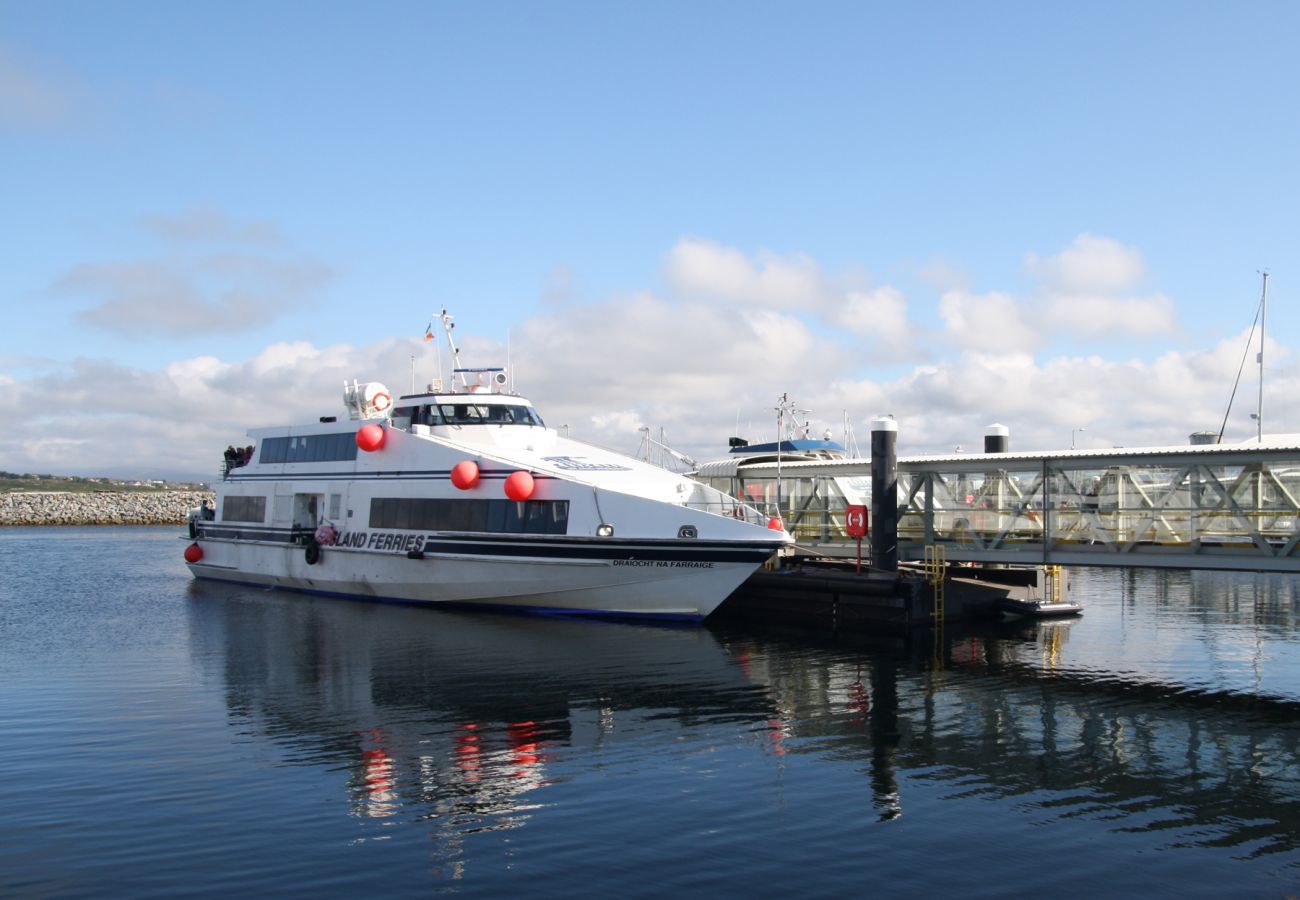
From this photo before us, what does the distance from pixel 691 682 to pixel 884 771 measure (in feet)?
21.5

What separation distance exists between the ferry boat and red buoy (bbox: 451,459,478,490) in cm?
4

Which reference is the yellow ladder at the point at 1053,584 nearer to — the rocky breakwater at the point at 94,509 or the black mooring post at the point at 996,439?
the black mooring post at the point at 996,439

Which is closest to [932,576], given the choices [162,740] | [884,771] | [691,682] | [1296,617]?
[691,682]

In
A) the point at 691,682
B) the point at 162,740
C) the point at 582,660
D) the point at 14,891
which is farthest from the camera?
the point at 582,660

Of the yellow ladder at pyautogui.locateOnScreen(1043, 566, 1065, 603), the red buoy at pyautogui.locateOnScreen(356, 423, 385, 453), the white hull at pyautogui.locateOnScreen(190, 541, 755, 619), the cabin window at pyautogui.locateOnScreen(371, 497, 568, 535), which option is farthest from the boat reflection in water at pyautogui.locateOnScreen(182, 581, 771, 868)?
the yellow ladder at pyautogui.locateOnScreen(1043, 566, 1065, 603)

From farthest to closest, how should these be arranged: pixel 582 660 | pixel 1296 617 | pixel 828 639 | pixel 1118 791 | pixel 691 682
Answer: pixel 1296 617
pixel 828 639
pixel 582 660
pixel 691 682
pixel 1118 791

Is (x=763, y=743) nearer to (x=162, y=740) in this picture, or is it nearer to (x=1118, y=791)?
(x=1118, y=791)

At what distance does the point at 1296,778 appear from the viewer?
1397 centimetres

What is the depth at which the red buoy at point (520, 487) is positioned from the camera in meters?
27.6

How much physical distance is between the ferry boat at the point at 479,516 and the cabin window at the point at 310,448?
6cm

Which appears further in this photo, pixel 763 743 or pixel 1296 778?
pixel 763 743

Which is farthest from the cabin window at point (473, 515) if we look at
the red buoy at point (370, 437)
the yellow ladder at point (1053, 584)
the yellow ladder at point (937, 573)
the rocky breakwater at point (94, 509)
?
the rocky breakwater at point (94, 509)

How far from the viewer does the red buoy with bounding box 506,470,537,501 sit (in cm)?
2764

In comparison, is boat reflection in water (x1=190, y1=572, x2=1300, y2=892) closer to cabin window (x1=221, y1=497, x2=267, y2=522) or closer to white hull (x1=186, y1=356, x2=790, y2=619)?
white hull (x1=186, y1=356, x2=790, y2=619)
